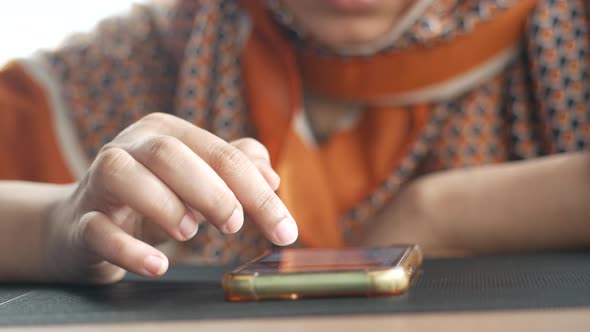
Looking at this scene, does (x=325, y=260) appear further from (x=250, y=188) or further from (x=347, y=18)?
(x=347, y=18)

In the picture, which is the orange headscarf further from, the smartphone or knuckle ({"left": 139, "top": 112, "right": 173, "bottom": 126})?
the smartphone

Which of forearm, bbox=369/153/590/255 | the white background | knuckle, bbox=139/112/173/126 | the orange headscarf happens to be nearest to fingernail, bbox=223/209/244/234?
knuckle, bbox=139/112/173/126

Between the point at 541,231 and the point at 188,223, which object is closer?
the point at 188,223

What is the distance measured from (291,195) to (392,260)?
0.50 meters

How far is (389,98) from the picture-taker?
2.95 feet

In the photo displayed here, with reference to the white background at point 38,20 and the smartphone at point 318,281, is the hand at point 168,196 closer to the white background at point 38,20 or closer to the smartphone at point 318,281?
the smartphone at point 318,281

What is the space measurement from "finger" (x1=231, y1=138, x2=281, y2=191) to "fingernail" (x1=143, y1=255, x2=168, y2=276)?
0.23ft

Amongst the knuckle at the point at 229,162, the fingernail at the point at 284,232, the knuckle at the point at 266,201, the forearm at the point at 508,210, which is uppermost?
the knuckle at the point at 229,162

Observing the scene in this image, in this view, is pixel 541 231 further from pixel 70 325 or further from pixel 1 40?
pixel 1 40

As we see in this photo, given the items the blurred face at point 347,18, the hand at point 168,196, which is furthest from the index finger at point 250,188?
the blurred face at point 347,18

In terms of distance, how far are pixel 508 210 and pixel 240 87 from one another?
0.38 metres

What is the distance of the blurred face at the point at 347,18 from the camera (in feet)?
2.72

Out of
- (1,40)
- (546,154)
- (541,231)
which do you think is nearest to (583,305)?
(541,231)

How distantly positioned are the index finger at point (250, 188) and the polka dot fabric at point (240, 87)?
469 mm
